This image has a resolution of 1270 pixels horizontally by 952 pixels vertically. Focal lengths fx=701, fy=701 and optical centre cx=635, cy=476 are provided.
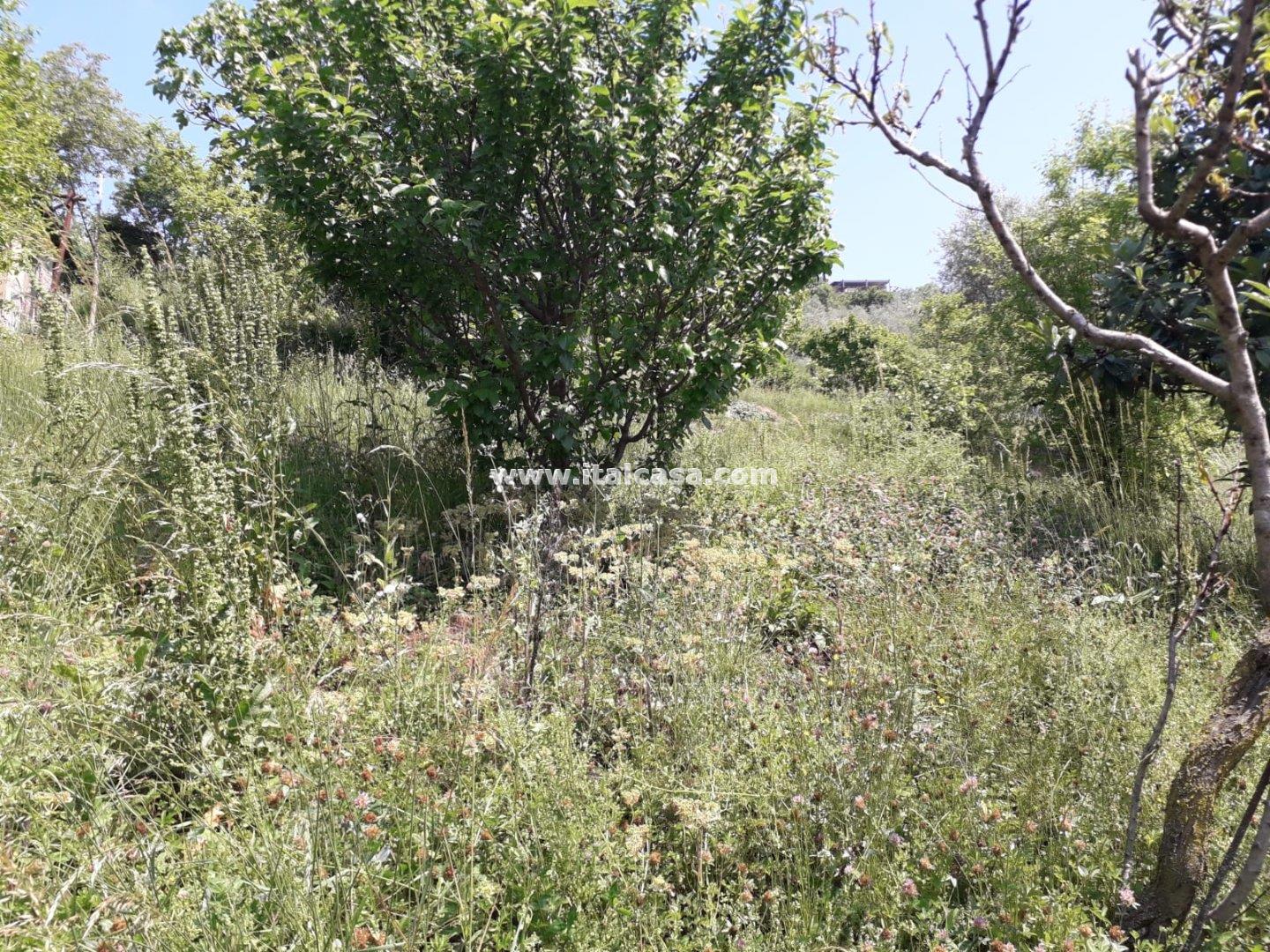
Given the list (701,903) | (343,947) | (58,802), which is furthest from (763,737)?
(58,802)

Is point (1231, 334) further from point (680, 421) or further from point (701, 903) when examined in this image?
point (680, 421)

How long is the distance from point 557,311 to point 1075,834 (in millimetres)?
3390

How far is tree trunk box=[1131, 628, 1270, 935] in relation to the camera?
1498 millimetres

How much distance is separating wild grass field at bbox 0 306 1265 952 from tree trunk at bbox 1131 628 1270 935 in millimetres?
96

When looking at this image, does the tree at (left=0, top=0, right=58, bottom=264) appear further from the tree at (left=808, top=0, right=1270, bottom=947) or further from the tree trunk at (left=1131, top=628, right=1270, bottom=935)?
the tree trunk at (left=1131, top=628, right=1270, bottom=935)

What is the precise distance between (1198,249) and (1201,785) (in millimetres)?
1144

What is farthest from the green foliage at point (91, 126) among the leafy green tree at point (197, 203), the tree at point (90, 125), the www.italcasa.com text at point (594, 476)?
the www.italcasa.com text at point (594, 476)

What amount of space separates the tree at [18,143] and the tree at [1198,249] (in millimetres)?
6197

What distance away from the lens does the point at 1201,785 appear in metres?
1.53

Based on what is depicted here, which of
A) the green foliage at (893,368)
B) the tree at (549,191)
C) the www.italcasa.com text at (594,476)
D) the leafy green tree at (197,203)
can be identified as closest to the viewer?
the tree at (549,191)

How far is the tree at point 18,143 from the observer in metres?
5.01

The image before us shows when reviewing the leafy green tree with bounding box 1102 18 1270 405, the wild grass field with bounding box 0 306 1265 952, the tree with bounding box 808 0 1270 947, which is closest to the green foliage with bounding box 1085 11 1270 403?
the leafy green tree with bounding box 1102 18 1270 405

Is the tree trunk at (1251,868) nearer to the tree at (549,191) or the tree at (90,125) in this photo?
the tree at (549,191)

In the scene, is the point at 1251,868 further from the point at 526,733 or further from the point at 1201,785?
the point at 526,733
